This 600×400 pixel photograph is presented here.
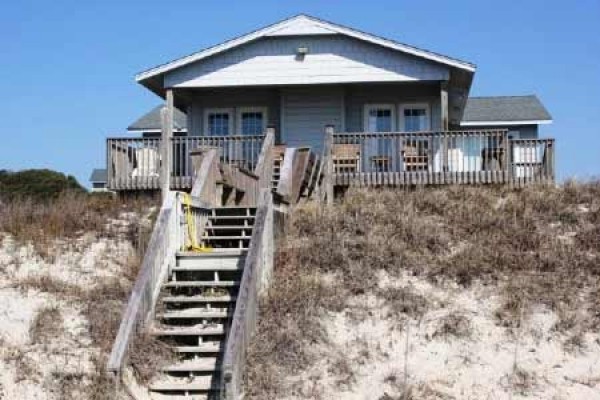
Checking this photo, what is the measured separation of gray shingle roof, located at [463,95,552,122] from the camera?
120ft

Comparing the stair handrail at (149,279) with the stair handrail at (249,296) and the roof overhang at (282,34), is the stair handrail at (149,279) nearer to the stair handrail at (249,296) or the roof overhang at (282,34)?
the stair handrail at (249,296)

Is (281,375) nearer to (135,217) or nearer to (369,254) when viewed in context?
(369,254)

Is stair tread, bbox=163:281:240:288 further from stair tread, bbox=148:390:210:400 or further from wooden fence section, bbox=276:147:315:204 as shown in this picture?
wooden fence section, bbox=276:147:315:204

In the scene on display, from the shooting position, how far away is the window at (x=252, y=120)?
25531mm

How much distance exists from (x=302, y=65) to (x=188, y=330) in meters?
13.2

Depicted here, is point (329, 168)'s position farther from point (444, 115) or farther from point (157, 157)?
point (157, 157)

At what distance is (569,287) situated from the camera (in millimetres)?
13812

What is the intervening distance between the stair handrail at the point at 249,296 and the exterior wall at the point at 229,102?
11.3m

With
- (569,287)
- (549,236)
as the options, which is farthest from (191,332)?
(549,236)

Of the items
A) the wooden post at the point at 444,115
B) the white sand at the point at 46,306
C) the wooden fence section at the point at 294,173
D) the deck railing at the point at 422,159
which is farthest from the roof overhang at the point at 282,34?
the white sand at the point at 46,306

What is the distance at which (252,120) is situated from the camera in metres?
25.7

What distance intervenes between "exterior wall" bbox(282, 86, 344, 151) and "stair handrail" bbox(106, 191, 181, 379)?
38.6 ft

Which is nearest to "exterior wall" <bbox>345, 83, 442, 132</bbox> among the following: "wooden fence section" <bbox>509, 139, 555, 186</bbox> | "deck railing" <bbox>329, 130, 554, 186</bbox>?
"deck railing" <bbox>329, 130, 554, 186</bbox>

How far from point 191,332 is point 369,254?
4053 millimetres
